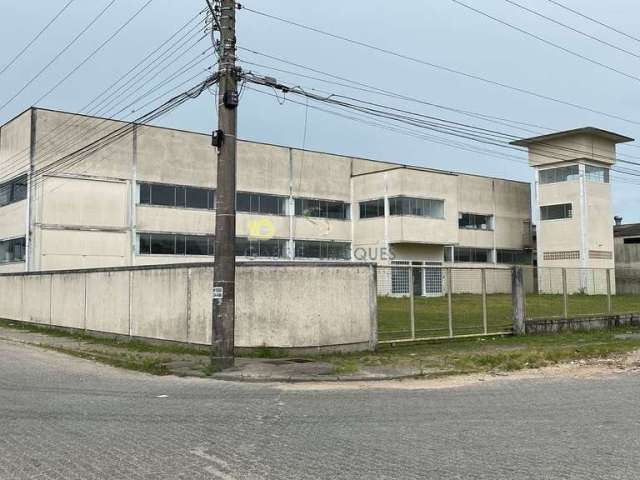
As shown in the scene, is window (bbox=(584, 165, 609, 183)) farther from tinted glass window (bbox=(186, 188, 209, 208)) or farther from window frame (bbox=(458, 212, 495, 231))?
tinted glass window (bbox=(186, 188, 209, 208))

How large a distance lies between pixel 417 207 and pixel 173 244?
788 inches

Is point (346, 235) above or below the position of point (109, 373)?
above

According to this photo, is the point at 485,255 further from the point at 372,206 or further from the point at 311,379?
the point at 311,379

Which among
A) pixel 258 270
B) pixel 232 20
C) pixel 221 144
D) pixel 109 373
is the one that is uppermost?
pixel 232 20

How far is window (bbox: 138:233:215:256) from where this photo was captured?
45062 millimetres

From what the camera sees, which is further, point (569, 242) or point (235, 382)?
point (569, 242)

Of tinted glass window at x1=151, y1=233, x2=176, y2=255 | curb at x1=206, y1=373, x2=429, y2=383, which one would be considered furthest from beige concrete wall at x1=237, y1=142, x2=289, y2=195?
curb at x1=206, y1=373, x2=429, y2=383

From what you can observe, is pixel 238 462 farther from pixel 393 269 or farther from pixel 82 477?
pixel 393 269

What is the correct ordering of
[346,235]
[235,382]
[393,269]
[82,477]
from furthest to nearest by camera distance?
[346,235] → [393,269] → [235,382] → [82,477]

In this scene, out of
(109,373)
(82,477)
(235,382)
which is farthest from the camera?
(109,373)

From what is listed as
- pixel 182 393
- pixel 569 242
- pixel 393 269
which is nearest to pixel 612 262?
pixel 569 242

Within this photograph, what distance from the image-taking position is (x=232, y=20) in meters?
14.1

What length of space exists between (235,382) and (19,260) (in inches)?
1368

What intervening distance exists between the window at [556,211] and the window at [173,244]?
31795 mm
